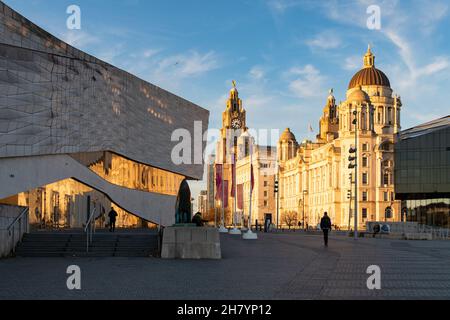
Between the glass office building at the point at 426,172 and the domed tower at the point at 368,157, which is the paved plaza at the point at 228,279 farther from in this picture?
the domed tower at the point at 368,157

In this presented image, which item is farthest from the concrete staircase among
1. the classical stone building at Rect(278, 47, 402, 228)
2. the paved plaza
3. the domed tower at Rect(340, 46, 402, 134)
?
the domed tower at Rect(340, 46, 402, 134)

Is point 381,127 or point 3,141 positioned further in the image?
point 381,127

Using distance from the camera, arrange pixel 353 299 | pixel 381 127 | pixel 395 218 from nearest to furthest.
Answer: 1. pixel 353 299
2. pixel 395 218
3. pixel 381 127

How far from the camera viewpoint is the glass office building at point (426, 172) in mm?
83750

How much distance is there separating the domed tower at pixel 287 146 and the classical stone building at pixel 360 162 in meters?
12.9

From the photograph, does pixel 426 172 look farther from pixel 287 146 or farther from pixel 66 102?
pixel 287 146

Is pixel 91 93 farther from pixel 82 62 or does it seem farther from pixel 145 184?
pixel 145 184

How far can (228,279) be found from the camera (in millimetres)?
15656

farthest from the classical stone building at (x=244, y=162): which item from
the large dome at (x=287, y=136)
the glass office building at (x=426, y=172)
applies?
the glass office building at (x=426, y=172)

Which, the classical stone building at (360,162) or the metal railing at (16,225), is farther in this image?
the classical stone building at (360,162)

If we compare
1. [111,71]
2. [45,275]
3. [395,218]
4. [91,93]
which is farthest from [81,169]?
[395,218]
